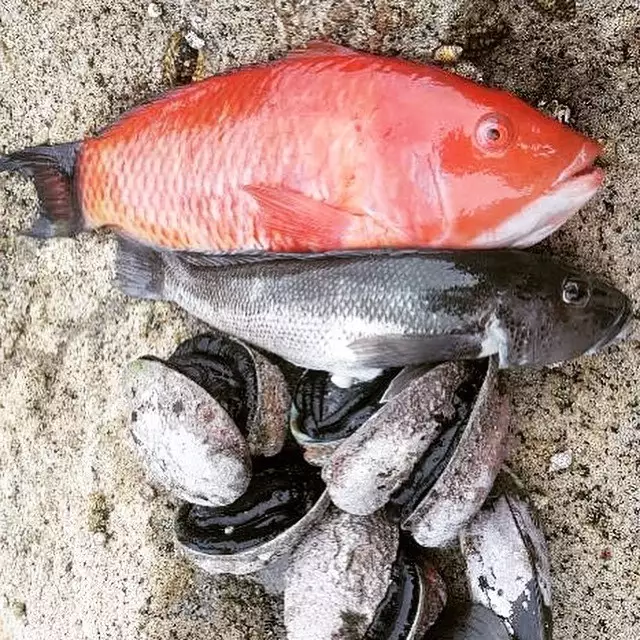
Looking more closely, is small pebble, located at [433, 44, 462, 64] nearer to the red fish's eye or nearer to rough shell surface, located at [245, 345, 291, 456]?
the red fish's eye

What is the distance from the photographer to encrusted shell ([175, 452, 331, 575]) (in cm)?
267

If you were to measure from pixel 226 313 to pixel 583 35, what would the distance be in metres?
1.15

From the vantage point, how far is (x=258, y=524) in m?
2.69

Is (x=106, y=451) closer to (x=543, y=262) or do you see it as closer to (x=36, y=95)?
(x=36, y=95)

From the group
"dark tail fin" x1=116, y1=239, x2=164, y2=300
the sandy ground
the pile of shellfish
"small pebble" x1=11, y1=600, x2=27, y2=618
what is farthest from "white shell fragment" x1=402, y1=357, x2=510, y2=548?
"small pebble" x1=11, y1=600, x2=27, y2=618

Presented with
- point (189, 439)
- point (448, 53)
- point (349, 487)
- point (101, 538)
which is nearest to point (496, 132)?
point (448, 53)

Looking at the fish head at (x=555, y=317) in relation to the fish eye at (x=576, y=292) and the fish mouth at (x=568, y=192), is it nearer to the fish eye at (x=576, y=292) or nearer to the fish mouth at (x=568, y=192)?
the fish eye at (x=576, y=292)

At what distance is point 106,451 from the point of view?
319 cm

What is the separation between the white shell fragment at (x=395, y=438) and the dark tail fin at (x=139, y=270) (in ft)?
2.45

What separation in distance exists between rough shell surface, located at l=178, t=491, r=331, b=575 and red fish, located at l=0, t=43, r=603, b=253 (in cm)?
68

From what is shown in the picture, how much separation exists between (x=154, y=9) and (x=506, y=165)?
48.6 inches

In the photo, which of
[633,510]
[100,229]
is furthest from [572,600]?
[100,229]

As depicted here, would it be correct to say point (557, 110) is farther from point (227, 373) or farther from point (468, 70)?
point (227, 373)

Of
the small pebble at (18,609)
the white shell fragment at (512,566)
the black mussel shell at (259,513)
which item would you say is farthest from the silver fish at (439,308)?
the small pebble at (18,609)
